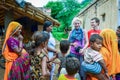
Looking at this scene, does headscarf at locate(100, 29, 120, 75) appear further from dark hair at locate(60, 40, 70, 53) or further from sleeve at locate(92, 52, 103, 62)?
dark hair at locate(60, 40, 70, 53)

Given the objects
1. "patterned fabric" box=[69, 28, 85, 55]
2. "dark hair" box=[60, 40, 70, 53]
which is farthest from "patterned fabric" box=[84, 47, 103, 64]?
"patterned fabric" box=[69, 28, 85, 55]

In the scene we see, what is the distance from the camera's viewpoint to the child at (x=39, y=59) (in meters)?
5.55

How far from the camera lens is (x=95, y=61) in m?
5.86

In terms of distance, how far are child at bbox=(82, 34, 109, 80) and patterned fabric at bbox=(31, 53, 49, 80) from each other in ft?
2.57

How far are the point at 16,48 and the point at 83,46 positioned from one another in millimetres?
1883

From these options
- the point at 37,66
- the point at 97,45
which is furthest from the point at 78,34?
the point at 37,66

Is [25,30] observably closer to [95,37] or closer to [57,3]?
[95,37]

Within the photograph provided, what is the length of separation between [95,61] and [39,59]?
3.06 ft

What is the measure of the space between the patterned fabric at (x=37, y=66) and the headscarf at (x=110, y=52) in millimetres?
1096

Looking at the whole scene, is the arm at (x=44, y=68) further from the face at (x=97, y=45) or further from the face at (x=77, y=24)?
the face at (x=77, y=24)

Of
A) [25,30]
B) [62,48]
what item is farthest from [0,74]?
[62,48]

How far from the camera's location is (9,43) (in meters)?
6.73

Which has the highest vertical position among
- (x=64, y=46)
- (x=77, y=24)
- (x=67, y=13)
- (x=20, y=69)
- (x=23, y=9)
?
(x=67, y=13)

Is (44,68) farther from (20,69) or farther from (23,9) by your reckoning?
(23,9)
